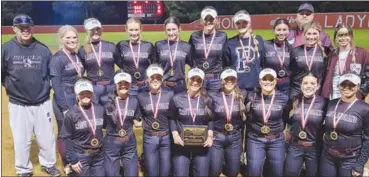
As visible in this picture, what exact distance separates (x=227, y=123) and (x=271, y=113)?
0.61 metres

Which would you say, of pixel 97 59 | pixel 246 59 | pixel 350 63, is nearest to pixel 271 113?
pixel 246 59

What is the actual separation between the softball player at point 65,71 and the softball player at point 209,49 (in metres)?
1.86

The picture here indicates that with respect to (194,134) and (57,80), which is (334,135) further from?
(57,80)

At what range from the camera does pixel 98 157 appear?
211 inches

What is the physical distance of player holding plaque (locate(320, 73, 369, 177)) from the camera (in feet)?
16.5

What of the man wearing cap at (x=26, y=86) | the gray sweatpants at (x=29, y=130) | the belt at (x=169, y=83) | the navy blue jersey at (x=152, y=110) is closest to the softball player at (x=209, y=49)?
the belt at (x=169, y=83)

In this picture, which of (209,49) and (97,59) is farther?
(209,49)

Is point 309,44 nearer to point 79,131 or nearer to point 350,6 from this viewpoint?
point 79,131

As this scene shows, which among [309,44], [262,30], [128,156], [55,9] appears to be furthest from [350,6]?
[128,156]

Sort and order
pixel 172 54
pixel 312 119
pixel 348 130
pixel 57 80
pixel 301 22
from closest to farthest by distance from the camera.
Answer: pixel 348 130 < pixel 312 119 < pixel 57 80 < pixel 172 54 < pixel 301 22

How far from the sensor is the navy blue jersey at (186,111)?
218 inches

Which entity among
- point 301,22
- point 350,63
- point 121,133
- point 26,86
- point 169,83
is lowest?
point 121,133

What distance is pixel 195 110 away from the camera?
554 cm

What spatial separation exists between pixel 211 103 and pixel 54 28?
67.1 feet
